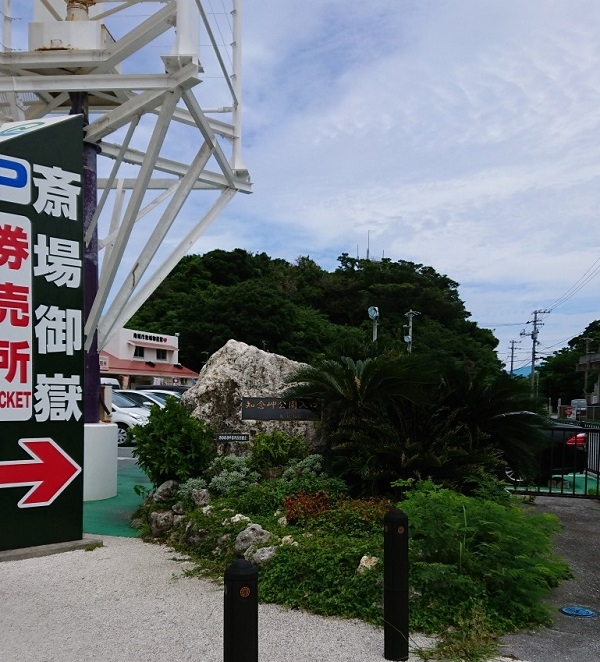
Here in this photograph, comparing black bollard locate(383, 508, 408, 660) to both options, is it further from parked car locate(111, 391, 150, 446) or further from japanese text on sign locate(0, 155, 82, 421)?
parked car locate(111, 391, 150, 446)

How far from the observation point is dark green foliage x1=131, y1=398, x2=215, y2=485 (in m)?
8.22

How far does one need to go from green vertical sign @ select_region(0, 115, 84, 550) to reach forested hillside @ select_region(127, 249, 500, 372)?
106 ft

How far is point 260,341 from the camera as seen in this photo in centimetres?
4484

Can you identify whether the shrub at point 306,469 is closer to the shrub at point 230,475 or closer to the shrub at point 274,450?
the shrub at point 274,450

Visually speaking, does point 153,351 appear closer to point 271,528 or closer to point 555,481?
point 555,481

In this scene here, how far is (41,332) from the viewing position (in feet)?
22.9

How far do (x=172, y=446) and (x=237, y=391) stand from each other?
4.35 feet

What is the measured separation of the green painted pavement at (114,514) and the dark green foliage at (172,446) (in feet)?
2.37

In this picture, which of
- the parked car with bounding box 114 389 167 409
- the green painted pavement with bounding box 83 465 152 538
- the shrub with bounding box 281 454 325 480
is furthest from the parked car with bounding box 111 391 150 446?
the shrub with bounding box 281 454 325 480

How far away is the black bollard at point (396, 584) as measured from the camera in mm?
4258

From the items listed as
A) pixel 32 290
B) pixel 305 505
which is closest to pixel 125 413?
pixel 32 290

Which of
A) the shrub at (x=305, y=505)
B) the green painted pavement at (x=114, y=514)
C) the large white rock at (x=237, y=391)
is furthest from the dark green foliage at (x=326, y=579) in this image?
the large white rock at (x=237, y=391)

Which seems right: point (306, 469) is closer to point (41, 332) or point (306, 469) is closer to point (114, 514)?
point (114, 514)

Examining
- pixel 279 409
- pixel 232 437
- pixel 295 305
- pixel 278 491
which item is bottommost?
pixel 278 491
